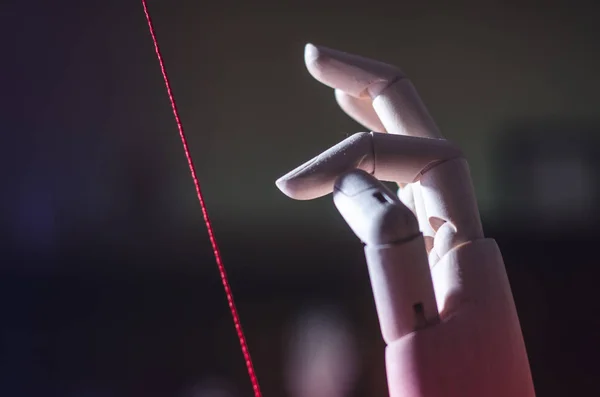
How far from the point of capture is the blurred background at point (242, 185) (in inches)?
32.7

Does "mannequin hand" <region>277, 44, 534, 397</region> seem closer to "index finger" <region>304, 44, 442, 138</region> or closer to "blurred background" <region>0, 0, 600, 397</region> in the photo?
"index finger" <region>304, 44, 442, 138</region>

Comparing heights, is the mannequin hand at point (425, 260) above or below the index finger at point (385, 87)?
below

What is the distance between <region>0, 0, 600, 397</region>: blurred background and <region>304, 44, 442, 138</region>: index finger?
0.95ft

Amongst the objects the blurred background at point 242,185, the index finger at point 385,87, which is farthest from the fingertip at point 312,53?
the blurred background at point 242,185

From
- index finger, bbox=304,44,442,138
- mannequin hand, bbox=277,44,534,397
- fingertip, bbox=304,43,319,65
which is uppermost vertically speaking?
fingertip, bbox=304,43,319,65

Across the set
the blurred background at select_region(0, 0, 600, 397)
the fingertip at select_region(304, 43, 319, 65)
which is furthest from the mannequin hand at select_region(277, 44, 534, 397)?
the blurred background at select_region(0, 0, 600, 397)

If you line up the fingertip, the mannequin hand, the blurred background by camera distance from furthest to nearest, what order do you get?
1. the blurred background
2. the fingertip
3. the mannequin hand

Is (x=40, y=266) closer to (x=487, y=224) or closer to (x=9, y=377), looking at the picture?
(x=9, y=377)

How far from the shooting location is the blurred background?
0.83 m

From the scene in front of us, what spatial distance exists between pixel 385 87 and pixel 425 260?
201 mm

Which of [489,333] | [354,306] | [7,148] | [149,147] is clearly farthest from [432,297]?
[7,148]

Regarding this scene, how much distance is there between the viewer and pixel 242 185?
894mm

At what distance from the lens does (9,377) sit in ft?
2.59

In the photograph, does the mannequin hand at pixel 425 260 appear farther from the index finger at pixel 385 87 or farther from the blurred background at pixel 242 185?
the blurred background at pixel 242 185
